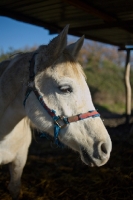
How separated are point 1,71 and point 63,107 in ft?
3.66

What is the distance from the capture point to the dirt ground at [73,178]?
3.15 meters

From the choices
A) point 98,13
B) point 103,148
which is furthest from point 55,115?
point 98,13

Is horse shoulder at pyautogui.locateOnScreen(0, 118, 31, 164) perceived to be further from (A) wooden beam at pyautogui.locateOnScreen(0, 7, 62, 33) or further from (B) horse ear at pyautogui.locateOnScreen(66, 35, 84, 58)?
(A) wooden beam at pyautogui.locateOnScreen(0, 7, 62, 33)

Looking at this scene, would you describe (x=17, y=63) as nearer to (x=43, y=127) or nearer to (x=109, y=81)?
(x=43, y=127)

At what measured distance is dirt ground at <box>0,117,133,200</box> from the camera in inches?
124

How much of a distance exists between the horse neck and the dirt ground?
1.90ft

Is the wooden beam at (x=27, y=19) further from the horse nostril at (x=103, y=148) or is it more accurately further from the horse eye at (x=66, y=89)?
the horse nostril at (x=103, y=148)

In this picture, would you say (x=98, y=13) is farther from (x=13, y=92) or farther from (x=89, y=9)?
(x=13, y=92)

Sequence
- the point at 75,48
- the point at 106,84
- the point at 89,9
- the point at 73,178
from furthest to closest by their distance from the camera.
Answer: the point at 106,84 → the point at 73,178 → the point at 89,9 → the point at 75,48

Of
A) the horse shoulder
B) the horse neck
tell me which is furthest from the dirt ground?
the horse neck

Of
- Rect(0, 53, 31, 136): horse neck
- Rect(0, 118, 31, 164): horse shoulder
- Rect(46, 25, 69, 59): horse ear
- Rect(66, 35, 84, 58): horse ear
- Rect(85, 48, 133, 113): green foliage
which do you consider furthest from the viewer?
Rect(85, 48, 133, 113): green foliage

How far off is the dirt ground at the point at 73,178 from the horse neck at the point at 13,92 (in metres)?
0.58

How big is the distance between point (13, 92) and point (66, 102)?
0.68 meters

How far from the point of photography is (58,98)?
187cm
